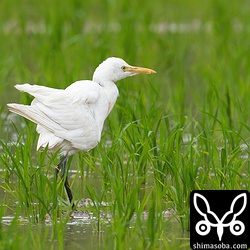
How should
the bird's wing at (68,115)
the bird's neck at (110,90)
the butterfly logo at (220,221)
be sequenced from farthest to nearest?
the bird's neck at (110,90)
the bird's wing at (68,115)
the butterfly logo at (220,221)

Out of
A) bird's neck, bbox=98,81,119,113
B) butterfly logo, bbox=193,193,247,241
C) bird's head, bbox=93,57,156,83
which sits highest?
bird's head, bbox=93,57,156,83

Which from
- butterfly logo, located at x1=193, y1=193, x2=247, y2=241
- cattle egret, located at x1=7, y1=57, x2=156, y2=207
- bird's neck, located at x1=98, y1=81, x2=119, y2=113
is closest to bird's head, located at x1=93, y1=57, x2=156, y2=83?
bird's neck, located at x1=98, y1=81, x2=119, y2=113

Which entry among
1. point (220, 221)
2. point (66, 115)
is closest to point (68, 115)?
point (66, 115)

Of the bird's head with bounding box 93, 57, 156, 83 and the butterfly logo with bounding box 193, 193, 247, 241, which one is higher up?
the bird's head with bounding box 93, 57, 156, 83

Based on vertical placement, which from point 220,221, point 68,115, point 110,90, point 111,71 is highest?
point 111,71

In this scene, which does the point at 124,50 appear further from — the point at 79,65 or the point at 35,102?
the point at 35,102

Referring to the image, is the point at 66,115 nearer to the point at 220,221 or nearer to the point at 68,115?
the point at 68,115

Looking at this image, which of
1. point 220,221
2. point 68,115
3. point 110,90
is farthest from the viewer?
point 110,90

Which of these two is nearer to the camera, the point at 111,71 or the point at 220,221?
the point at 220,221

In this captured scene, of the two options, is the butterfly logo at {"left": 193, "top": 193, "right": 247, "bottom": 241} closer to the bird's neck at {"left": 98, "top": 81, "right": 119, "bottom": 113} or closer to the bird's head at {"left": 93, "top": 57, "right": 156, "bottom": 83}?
the bird's neck at {"left": 98, "top": 81, "right": 119, "bottom": 113}

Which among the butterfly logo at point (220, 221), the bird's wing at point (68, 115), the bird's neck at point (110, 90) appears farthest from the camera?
the bird's neck at point (110, 90)

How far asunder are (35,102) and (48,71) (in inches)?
108

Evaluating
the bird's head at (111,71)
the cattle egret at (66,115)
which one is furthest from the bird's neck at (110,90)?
the cattle egret at (66,115)

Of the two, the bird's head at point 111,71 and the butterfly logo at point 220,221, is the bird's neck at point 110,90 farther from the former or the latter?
the butterfly logo at point 220,221
